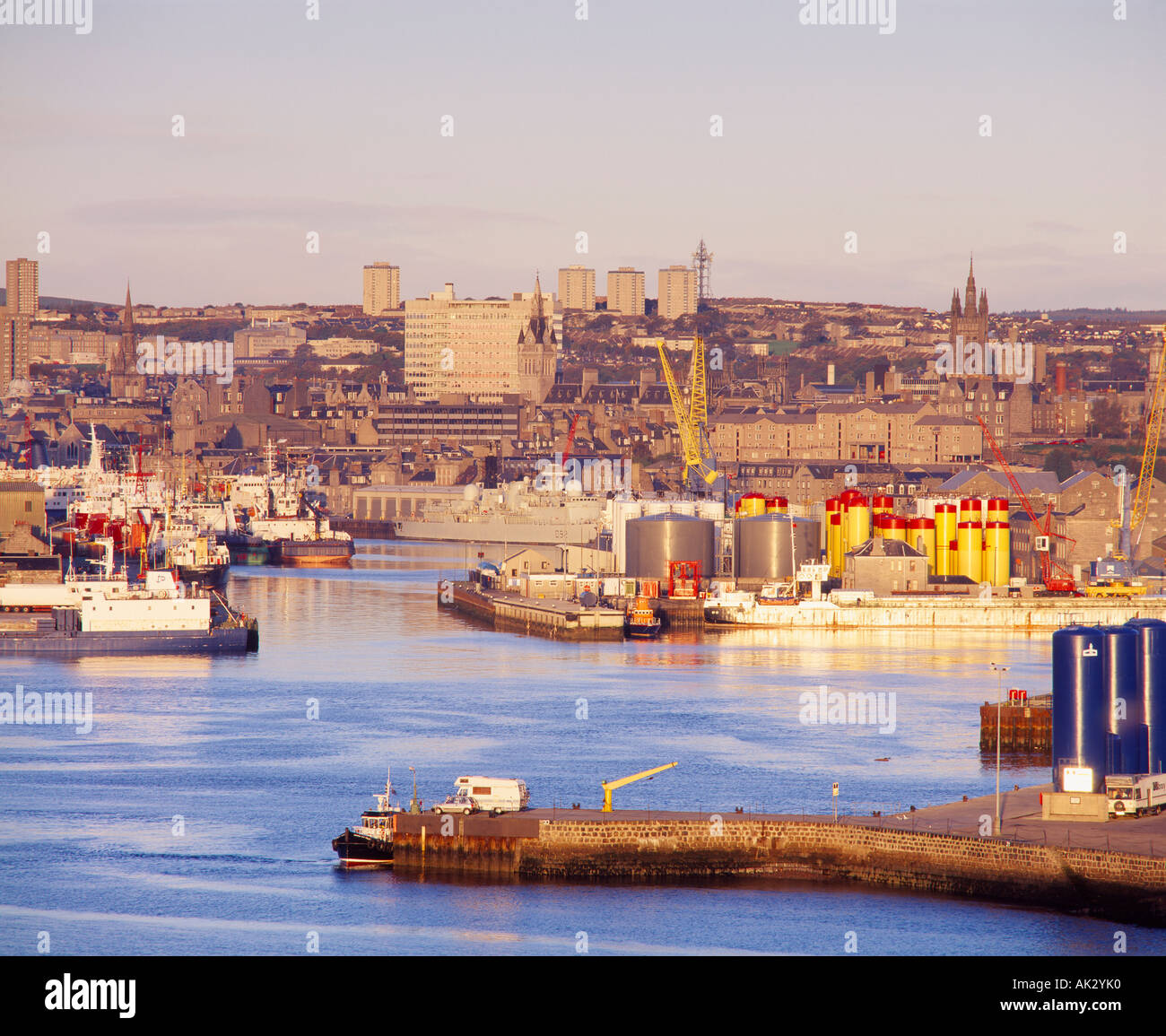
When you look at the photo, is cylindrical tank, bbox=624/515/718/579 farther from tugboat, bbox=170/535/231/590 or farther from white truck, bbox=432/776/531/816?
white truck, bbox=432/776/531/816

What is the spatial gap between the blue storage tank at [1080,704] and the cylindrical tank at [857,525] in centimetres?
2905

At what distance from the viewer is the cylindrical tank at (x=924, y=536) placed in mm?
48781

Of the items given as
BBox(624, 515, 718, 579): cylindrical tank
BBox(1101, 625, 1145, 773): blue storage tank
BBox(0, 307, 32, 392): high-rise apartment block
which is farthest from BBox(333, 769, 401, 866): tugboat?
BBox(0, 307, 32, 392): high-rise apartment block

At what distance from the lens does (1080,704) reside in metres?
20.1

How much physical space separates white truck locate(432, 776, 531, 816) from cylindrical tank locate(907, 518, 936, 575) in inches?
1170

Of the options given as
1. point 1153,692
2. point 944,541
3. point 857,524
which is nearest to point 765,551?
point 857,524

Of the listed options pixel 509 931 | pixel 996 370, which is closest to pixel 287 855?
pixel 509 931

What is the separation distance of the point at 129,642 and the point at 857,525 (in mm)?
19852

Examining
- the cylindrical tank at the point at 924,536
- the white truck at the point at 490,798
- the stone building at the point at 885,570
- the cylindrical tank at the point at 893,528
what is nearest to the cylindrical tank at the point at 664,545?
the stone building at the point at 885,570

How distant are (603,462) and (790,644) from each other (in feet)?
165

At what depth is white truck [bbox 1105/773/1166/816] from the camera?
19375 mm

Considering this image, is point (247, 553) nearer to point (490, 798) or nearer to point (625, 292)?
point (490, 798)

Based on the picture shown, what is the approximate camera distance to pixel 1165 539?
5606cm
